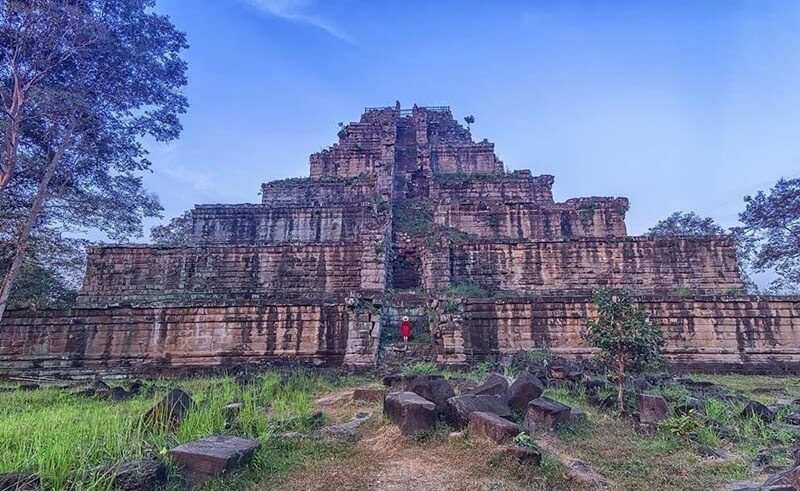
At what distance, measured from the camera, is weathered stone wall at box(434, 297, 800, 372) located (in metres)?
12.2

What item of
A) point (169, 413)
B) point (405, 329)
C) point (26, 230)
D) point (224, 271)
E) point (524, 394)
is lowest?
point (169, 413)

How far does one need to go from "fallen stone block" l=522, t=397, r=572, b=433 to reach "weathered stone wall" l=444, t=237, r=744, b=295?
1118 centimetres

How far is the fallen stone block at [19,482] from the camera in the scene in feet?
10.6

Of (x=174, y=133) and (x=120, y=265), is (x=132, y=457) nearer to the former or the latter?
(x=174, y=133)

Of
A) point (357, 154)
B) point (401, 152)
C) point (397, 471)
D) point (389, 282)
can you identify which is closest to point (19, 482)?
point (397, 471)

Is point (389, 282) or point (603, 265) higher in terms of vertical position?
point (603, 265)

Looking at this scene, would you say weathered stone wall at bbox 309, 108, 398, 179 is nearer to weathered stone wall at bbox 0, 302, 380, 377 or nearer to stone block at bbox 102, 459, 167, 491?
weathered stone wall at bbox 0, 302, 380, 377

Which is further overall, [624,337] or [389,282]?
[389,282]

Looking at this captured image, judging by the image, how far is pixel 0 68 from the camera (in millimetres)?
12828

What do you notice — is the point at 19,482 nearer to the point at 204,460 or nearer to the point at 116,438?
the point at 116,438

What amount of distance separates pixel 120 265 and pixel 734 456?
18.2m

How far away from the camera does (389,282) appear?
16766 mm

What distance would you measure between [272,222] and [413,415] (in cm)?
1780

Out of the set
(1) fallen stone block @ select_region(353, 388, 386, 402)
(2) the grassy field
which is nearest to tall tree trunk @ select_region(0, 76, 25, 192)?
(2) the grassy field
